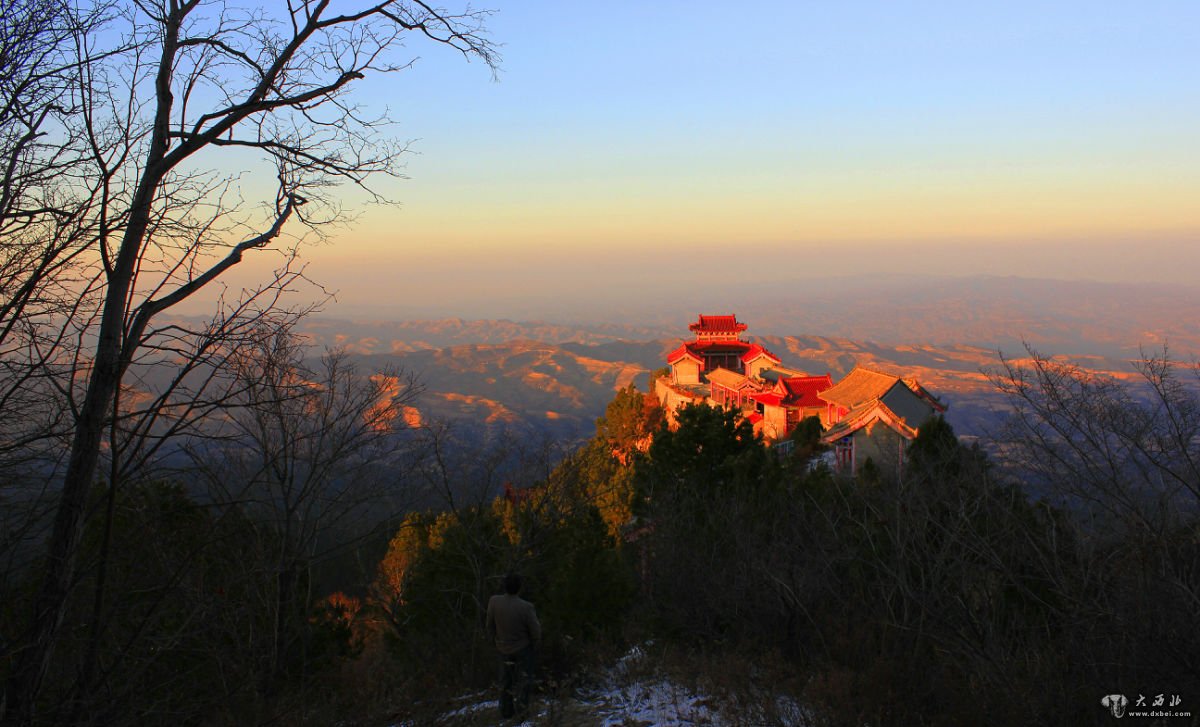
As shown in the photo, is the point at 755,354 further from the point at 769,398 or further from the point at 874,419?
the point at 874,419

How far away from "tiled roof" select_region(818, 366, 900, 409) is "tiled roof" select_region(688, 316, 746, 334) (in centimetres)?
1338

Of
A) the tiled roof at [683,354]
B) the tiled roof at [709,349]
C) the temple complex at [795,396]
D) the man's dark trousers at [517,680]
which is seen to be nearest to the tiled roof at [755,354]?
the temple complex at [795,396]

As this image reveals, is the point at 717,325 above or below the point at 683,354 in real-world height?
above

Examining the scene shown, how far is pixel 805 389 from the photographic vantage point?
38031mm

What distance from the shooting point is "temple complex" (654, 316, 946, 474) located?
28672mm

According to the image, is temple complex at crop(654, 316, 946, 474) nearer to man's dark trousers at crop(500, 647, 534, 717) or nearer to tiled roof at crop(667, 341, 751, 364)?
tiled roof at crop(667, 341, 751, 364)

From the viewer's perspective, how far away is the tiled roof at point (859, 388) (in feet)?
103

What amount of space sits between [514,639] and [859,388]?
91.6 feet

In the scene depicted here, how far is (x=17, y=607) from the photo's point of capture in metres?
4.99

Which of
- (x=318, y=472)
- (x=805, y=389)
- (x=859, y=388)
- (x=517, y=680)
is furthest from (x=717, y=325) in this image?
(x=517, y=680)

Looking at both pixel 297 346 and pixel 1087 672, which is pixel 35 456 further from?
pixel 1087 672

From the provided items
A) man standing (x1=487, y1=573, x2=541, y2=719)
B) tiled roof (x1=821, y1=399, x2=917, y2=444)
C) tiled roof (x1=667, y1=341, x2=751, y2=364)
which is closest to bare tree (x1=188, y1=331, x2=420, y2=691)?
man standing (x1=487, y1=573, x2=541, y2=719)

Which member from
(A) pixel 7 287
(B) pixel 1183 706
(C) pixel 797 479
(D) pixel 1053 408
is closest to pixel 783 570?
(D) pixel 1053 408

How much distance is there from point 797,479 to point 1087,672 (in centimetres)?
1161
